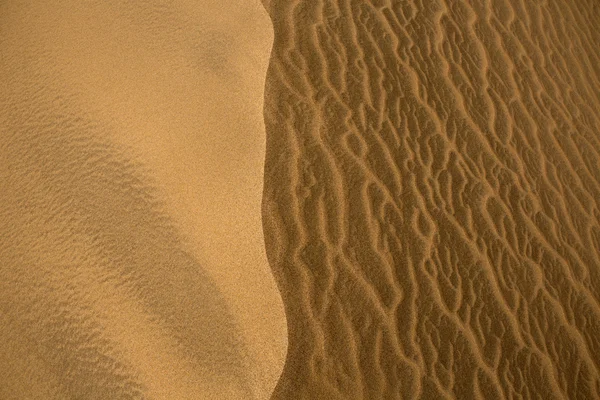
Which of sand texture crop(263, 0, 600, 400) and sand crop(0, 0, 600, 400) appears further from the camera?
sand texture crop(263, 0, 600, 400)

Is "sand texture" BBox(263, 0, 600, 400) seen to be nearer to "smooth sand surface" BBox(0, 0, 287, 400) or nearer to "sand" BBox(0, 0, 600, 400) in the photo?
"sand" BBox(0, 0, 600, 400)

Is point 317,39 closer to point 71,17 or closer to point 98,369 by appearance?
point 71,17

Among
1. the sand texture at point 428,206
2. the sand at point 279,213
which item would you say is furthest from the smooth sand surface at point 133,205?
the sand texture at point 428,206

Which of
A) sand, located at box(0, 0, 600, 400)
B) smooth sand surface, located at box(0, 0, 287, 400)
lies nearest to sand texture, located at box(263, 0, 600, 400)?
sand, located at box(0, 0, 600, 400)

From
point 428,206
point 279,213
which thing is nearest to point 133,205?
point 279,213

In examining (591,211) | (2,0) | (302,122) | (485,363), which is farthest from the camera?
(591,211)

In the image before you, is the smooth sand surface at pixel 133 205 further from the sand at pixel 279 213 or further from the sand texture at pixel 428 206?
the sand texture at pixel 428 206

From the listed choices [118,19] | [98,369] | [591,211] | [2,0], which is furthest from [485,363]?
[2,0]
